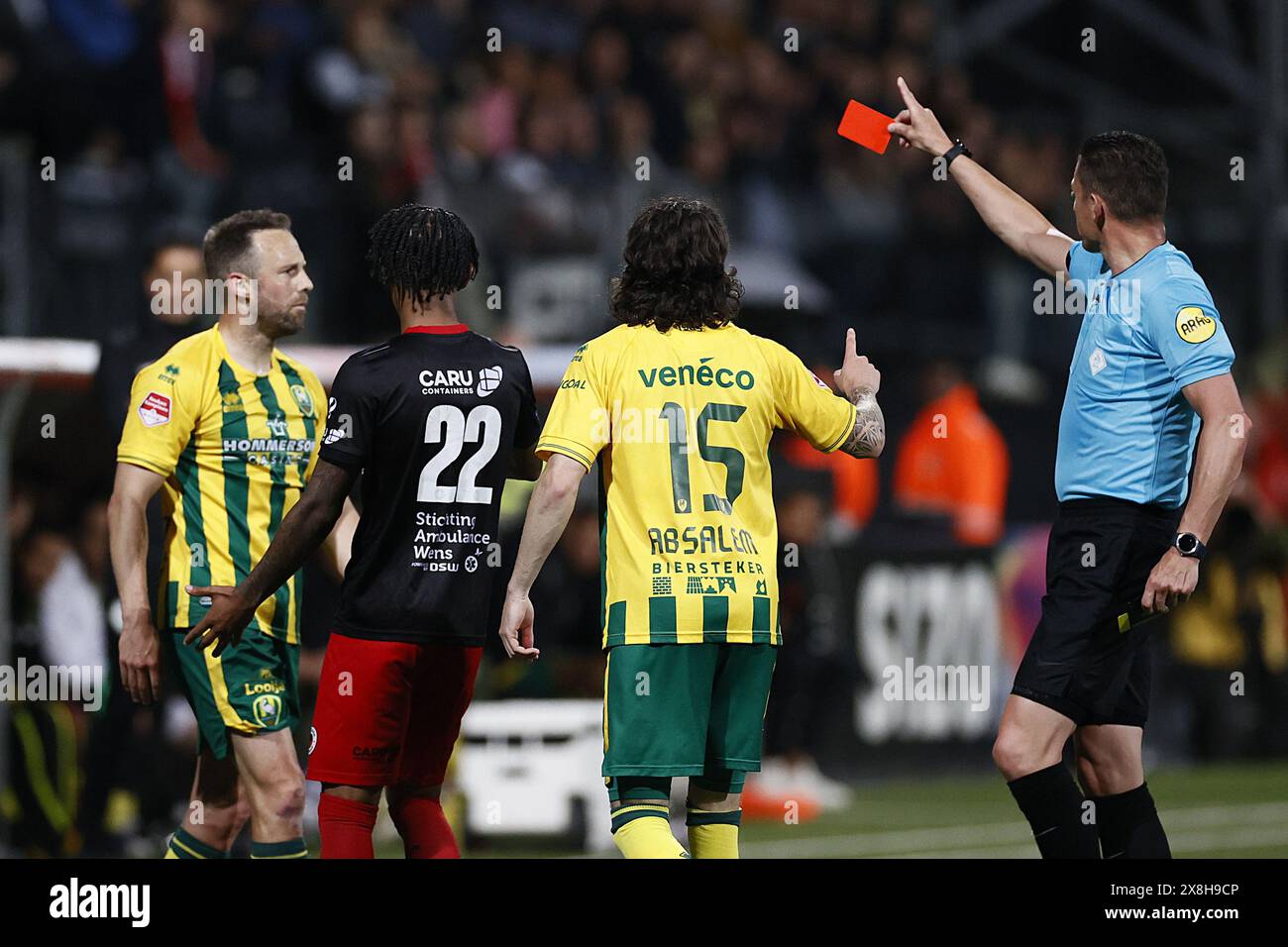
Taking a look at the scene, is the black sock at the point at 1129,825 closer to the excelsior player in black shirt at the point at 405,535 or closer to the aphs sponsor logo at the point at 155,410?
the excelsior player in black shirt at the point at 405,535

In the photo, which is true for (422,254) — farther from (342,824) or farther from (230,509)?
(342,824)

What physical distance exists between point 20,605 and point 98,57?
184 inches

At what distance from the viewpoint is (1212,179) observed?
782 inches

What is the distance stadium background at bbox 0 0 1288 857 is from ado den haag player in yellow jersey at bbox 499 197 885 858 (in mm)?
1981

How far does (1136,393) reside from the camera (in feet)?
22.2

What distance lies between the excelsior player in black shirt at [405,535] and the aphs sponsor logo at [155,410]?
2.11 feet

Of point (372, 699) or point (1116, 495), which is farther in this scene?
point (1116, 495)

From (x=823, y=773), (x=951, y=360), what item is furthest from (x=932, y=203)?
(x=823, y=773)

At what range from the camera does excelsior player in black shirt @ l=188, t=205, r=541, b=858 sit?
654 centimetres

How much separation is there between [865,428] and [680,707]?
3.41 feet

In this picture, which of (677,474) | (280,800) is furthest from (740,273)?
(677,474)

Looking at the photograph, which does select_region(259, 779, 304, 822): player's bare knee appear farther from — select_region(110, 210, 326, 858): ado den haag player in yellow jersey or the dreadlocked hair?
the dreadlocked hair
